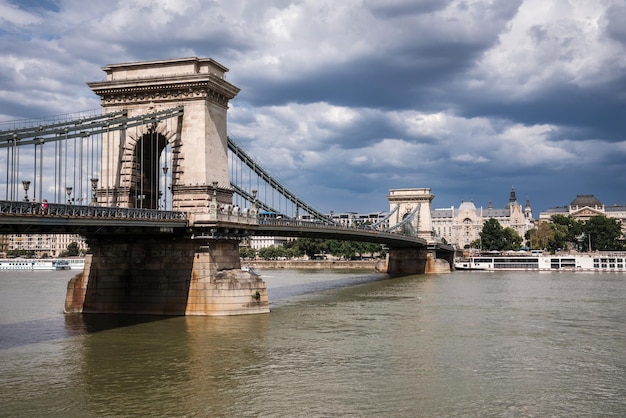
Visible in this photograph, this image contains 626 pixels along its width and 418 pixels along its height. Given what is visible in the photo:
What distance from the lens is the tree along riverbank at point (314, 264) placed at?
408ft

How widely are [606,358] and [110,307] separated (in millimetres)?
23748

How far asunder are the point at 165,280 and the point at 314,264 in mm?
99660

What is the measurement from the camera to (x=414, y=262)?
100000 mm

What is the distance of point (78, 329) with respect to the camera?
31.1 metres

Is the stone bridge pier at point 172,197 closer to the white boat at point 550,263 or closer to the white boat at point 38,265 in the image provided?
the white boat at point 550,263

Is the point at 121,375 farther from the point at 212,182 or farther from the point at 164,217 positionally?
the point at 212,182

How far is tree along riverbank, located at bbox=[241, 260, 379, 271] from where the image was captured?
124262 mm

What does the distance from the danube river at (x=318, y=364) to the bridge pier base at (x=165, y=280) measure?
1241 millimetres

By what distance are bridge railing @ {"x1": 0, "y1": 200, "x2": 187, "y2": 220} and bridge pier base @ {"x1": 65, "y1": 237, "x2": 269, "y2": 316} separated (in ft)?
7.78

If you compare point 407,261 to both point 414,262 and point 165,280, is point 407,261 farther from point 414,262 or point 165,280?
point 165,280

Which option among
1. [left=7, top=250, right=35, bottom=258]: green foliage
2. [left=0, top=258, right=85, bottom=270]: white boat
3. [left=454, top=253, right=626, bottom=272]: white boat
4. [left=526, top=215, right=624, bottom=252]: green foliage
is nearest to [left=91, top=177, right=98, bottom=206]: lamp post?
[left=454, top=253, right=626, bottom=272]: white boat

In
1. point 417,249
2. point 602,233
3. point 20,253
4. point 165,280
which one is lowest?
point 165,280

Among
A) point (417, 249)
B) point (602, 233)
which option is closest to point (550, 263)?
point (417, 249)

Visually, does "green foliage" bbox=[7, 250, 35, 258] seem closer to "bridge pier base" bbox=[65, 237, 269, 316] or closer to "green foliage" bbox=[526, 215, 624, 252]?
"green foliage" bbox=[526, 215, 624, 252]
